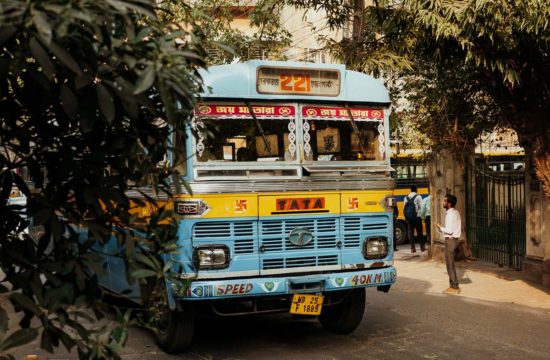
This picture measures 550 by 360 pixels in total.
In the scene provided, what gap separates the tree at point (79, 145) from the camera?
2492mm

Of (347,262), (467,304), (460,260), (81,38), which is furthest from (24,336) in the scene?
(460,260)

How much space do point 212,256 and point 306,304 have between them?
1.14 metres

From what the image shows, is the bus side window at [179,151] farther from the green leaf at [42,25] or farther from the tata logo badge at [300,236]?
the tata logo badge at [300,236]

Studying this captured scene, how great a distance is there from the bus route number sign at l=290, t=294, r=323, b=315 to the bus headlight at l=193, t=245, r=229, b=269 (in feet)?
2.75

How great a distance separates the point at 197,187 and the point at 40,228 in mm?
3714

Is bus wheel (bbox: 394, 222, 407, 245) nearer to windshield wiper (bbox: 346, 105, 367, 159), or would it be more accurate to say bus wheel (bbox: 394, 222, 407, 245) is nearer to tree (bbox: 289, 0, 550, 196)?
tree (bbox: 289, 0, 550, 196)

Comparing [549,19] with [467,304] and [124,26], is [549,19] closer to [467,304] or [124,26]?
[467,304]

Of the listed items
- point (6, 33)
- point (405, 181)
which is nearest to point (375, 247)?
point (6, 33)

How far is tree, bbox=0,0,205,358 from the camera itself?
8.18ft

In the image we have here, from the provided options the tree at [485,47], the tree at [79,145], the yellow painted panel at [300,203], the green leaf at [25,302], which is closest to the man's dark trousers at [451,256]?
the tree at [485,47]

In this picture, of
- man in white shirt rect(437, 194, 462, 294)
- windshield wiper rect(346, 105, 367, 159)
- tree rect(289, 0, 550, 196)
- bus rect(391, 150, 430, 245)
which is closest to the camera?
windshield wiper rect(346, 105, 367, 159)

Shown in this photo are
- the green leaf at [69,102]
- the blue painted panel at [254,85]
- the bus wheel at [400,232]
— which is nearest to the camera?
the green leaf at [69,102]

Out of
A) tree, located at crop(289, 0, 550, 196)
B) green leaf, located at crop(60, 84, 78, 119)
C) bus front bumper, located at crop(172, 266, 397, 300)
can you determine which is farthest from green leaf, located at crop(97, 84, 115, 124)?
tree, located at crop(289, 0, 550, 196)

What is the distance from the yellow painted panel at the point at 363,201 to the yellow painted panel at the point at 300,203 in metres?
0.12
